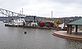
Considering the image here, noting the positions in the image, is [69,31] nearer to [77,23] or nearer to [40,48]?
[77,23]

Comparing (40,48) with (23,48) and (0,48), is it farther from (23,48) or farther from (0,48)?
(0,48)

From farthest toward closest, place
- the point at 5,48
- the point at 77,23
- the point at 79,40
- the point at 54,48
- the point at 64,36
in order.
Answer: the point at 77,23, the point at 64,36, the point at 79,40, the point at 54,48, the point at 5,48

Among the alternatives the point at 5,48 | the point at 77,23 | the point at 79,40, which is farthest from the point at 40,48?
the point at 77,23

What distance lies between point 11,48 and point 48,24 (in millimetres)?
100748

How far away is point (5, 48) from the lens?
34344 millimetres

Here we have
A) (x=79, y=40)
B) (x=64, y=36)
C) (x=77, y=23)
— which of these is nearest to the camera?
(x=79, y=40)

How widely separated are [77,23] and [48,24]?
78.5 m

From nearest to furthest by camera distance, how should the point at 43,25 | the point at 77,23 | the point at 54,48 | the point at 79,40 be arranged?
the point at 54,48, the point at 79,40, the point at 77,23, the point at 43,25

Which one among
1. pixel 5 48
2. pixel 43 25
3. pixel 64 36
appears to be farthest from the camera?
pixel 43 25

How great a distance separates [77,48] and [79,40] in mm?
13404

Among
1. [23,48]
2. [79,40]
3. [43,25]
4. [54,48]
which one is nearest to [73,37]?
[79,40]

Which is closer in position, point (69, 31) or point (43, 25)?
point (69, 31)

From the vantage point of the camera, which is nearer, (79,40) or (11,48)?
(11,48)

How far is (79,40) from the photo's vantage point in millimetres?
48094
